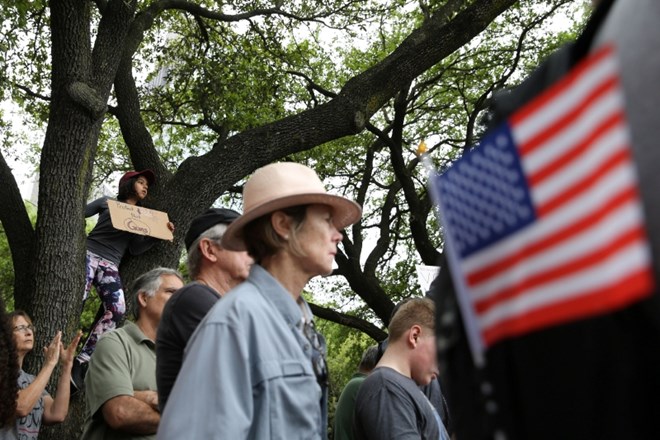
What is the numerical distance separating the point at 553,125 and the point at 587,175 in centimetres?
7

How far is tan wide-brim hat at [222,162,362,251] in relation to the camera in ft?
9.64

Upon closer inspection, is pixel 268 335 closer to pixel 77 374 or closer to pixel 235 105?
pixel 77 374

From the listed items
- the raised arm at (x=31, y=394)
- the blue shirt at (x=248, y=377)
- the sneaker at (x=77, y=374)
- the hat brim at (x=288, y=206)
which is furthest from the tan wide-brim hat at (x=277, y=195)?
the sneaker at (x=77, y=374)

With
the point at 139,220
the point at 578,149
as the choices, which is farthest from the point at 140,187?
the point at 578,149

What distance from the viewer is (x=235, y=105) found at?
14.5 m

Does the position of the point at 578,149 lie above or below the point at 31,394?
below

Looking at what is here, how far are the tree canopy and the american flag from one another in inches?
103

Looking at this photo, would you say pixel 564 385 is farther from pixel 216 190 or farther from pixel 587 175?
pixel 216 190

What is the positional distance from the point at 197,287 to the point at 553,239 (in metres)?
2.92

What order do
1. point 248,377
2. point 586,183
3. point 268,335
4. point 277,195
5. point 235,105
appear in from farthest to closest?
1. point 235,105
2. point 277,195
3. point 268,335
4. point 248,377
5. point 586,183

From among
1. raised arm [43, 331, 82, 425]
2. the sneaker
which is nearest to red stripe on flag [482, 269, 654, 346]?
raised arm [43, 331, 82, 425]

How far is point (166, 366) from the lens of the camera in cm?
338

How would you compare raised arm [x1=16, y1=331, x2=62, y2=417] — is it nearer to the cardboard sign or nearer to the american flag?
the cardboard sign

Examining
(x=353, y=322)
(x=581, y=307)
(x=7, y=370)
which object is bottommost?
(x=581, y=307)
